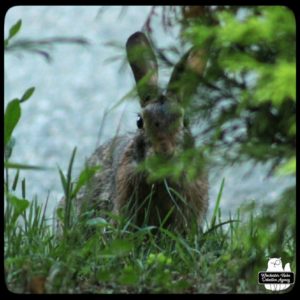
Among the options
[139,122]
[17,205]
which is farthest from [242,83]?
[139,122]

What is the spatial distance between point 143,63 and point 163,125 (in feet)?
1.71

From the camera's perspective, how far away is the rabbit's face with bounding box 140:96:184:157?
13.1 ft

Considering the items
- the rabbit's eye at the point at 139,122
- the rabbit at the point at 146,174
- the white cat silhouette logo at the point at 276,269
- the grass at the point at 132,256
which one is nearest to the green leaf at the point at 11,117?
the grass at the point at 132,256

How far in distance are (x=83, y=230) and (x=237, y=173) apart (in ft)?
2.25

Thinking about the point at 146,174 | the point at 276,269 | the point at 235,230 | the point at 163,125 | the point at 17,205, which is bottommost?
the point at 276,269

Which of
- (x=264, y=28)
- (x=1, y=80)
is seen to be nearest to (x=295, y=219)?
(x=264, y=28)

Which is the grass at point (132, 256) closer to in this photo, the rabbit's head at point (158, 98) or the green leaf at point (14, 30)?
the rabbit's head at point (158, 98)

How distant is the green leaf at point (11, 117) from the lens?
365 centimetres

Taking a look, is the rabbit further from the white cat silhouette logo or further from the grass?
the white cat silhouette logo

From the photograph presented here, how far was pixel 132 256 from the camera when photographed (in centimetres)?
364

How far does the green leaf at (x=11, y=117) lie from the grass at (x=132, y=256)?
0.73ft

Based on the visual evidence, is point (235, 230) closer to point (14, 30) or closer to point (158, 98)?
point (158, 98)

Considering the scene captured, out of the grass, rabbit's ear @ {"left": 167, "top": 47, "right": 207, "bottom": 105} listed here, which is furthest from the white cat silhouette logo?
rabbit's ear @ {"left": 167, "top": 47, "right": 207, "bottom": 105}

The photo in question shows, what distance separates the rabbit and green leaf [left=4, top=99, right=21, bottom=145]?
369 mm
